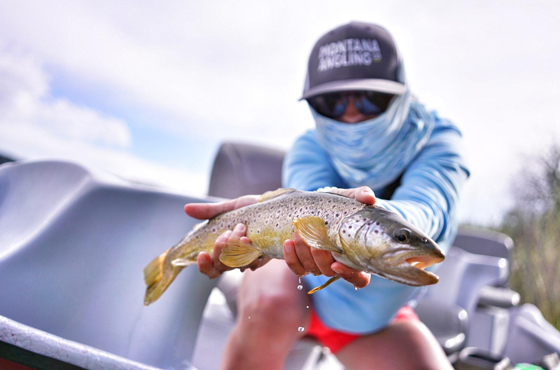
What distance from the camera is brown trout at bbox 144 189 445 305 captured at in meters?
0.48

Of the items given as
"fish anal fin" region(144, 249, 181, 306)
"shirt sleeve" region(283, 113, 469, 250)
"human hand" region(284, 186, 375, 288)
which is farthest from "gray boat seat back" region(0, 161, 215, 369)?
"human hand" region(284, 186, 375, 288)

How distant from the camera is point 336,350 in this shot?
1.19m

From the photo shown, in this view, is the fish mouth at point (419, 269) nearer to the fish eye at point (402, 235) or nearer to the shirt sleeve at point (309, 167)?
the fish eye at point (402, 235)

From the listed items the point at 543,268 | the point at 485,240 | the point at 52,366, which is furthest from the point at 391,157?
the point at 543,268

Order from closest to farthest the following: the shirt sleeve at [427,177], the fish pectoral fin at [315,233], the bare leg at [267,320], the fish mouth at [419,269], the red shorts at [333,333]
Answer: the fish mouth at [419,269] < the fish pectoral fin at [315,233] < the shirt sleeve at [427,177] < the bare leg at [267,320] < the red shorts at [333,333]

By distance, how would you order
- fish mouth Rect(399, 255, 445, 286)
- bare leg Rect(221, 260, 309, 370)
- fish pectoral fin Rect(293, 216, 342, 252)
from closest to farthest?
fish mouth Rect(399, 255, 445, 286) → fish pectoral fin Rect(293, 216, 342, 252) → bare leg Rect(221, 260, 309, 370)

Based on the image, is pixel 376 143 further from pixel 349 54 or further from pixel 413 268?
pixel 413 268

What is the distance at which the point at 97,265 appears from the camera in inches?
38.4

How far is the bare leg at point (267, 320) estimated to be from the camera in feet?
3.29

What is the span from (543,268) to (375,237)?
304 centimetres

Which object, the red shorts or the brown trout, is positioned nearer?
the brown trout

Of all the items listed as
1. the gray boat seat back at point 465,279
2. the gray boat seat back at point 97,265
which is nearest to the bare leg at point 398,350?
the gray boat seat back at point 97,265

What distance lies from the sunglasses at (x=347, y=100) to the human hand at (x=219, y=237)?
1.00 ft

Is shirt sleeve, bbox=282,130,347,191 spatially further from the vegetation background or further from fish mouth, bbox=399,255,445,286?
the vegetation background
